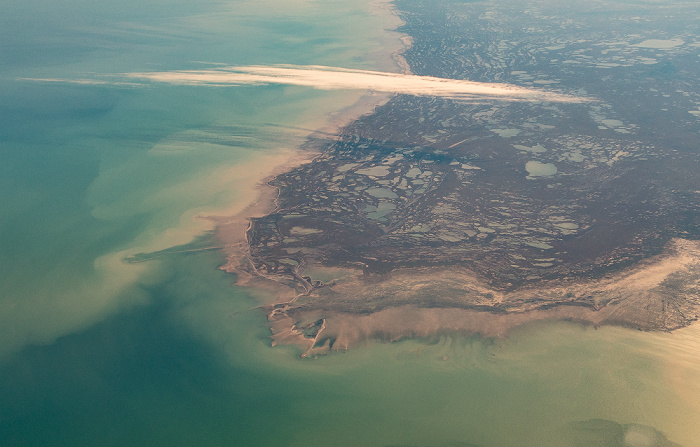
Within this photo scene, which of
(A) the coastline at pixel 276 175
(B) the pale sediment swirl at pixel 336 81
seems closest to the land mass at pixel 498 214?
(A) the coastline at pixel 276 175

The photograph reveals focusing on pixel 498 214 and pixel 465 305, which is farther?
pixel 498 214

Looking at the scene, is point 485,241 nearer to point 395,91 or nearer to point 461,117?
point 461,117

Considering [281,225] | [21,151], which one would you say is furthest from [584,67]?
[21,151]

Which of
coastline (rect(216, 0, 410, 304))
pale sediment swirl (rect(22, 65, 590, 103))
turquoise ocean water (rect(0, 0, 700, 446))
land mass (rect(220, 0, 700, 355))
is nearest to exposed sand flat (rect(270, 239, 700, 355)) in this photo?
land mass (rect(220, 0, 700, 355))

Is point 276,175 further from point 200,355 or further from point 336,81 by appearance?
point 336,81

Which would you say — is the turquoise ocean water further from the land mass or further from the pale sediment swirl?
the pale sediment swirl

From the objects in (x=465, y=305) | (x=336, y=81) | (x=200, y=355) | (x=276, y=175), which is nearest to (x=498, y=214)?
(x=465, y=305)

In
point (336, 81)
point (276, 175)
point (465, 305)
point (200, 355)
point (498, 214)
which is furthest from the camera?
point (336, 81)
